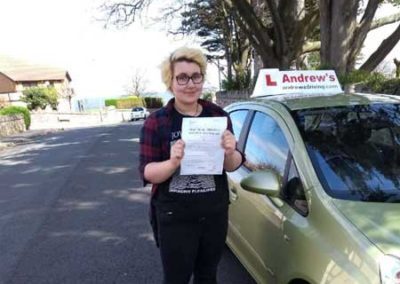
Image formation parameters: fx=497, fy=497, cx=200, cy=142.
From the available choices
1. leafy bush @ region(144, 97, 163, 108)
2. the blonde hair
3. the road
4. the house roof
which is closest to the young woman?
the blonde hair

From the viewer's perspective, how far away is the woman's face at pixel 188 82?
2.85m

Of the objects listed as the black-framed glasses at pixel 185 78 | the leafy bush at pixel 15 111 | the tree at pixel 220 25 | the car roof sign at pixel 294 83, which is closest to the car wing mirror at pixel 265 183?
the black-framed glasses at pixel 185 78

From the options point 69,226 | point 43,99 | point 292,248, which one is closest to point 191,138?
point 292,248

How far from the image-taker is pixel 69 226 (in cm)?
640

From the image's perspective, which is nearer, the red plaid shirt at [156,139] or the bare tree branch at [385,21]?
the red plaid shirt at [156,139]

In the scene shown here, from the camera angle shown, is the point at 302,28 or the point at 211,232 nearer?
the point at 211,232

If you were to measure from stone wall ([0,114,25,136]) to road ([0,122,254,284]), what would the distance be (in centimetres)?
1734

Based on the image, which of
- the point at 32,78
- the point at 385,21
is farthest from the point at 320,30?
the point at 32,78

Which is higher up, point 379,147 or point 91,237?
point 379,147

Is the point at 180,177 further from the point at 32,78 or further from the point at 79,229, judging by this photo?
the point at 32,78

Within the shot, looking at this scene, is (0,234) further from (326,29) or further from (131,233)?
(326,29)

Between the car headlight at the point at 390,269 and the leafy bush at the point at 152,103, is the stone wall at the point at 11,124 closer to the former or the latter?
the car headlight at the point at 390,269

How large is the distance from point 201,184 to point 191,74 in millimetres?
636

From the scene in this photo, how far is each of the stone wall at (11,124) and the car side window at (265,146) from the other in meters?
25.4
